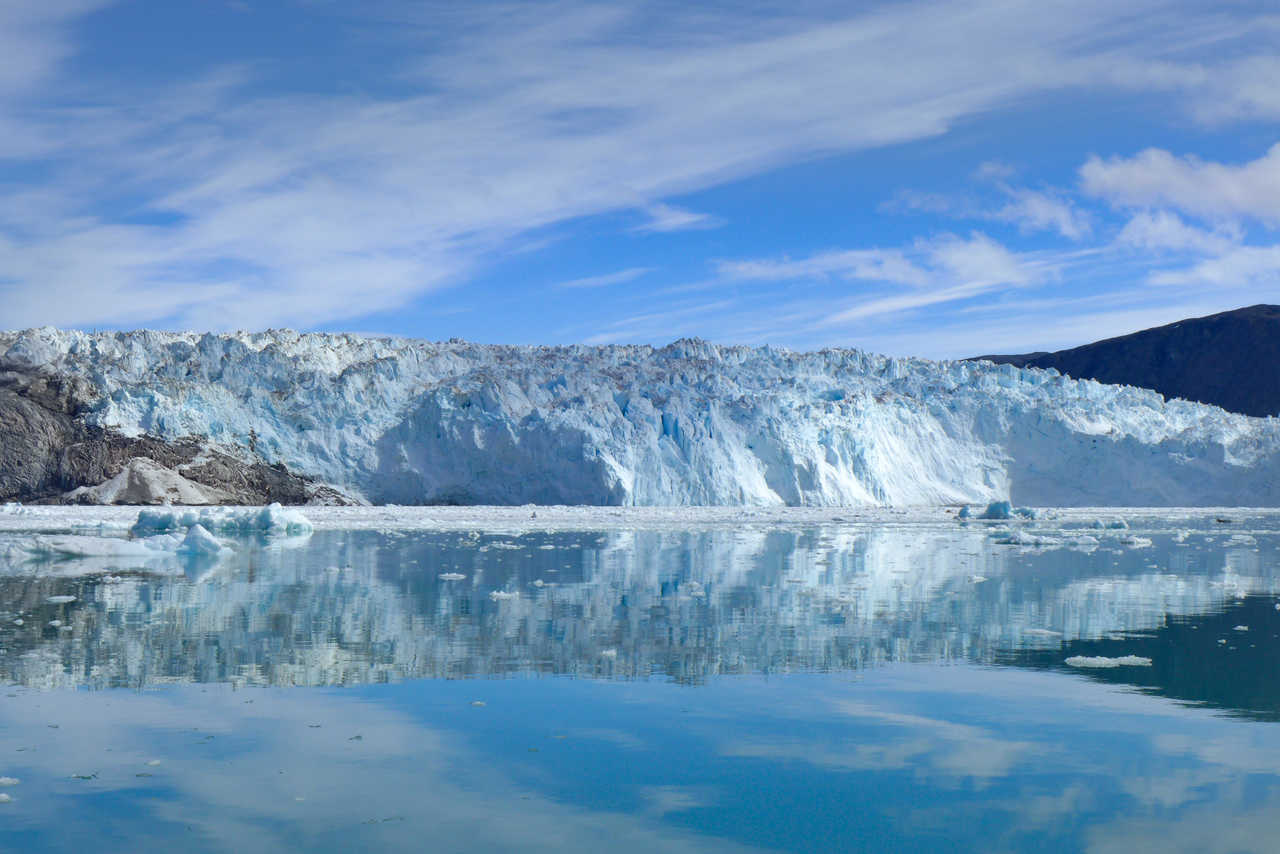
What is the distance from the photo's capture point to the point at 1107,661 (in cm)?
642

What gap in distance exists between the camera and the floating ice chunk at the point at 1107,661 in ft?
20.8

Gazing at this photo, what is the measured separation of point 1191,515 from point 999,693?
2599 cm

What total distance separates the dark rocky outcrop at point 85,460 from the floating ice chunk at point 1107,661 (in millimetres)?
24807

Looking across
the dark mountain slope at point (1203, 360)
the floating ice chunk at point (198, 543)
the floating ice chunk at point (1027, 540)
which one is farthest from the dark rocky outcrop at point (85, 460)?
the dark mountain slope at point (1203, 360)

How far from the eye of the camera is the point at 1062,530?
67.5 feet

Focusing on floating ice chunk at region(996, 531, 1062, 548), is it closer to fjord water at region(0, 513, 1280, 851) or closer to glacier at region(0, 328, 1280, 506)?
fjord water at region(0, 513, 1280, 851)

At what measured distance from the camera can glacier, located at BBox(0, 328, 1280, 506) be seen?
29125 mm

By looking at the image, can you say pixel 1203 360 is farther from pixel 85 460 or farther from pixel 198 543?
pixel 198 543

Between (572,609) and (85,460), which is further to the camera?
(85,460)

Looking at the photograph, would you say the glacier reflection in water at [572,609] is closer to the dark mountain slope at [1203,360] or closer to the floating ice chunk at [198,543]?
the floating ice chunk at [198,543]

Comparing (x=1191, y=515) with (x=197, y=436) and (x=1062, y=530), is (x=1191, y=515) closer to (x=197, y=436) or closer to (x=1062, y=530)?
(x=1062, y=530)

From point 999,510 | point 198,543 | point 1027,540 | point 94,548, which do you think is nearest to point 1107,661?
point 1027,540

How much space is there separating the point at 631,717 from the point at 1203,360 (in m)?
78.4

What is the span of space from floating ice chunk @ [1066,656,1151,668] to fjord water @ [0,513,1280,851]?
0.09 metres
